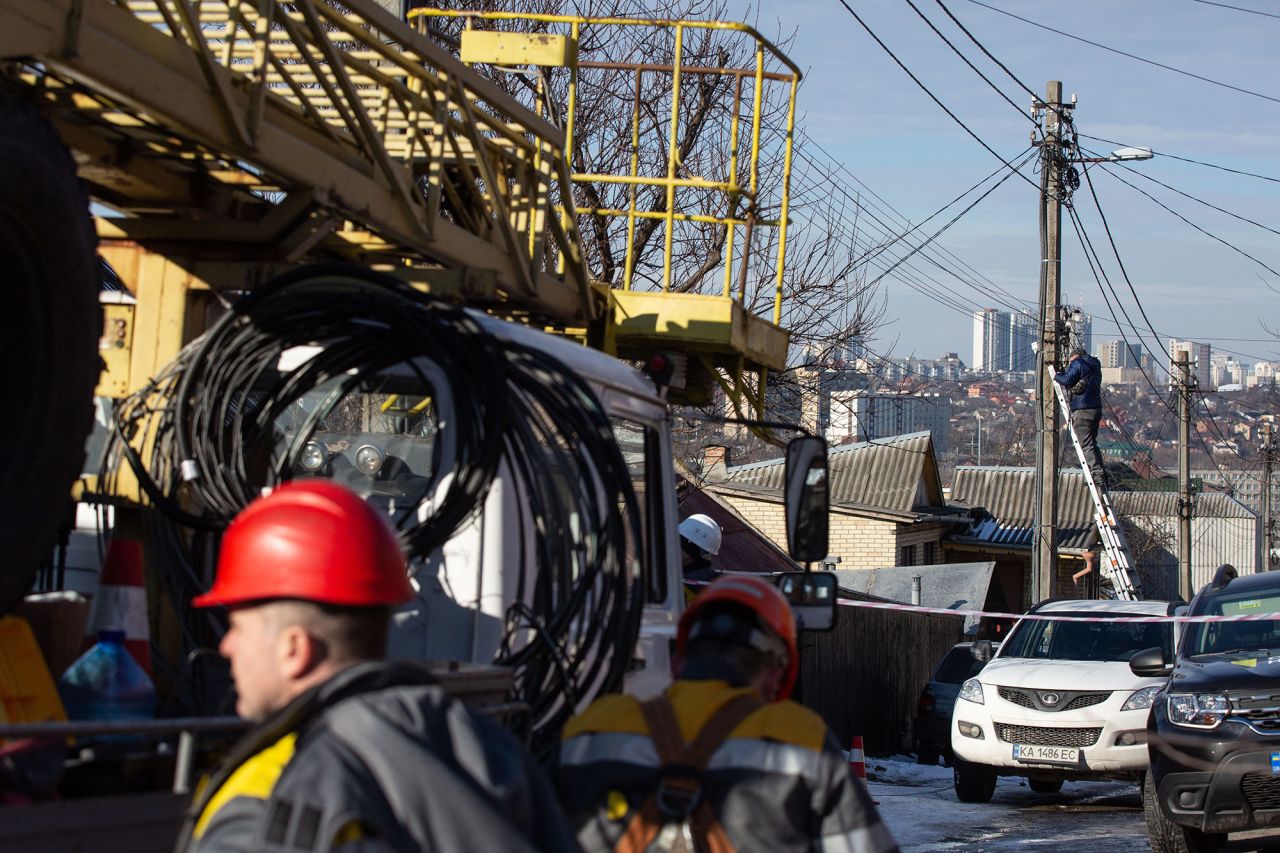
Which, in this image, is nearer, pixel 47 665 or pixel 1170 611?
pixel 47 665

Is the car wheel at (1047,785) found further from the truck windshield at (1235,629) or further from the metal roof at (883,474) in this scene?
the metal roof at (883,474)

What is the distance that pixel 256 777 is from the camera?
77.0 inches

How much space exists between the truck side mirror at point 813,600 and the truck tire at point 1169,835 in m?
5.00

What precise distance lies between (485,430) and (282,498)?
1934 mm

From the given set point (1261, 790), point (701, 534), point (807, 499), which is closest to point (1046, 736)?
point (1261, 790)

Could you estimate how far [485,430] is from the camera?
4121 millimetres

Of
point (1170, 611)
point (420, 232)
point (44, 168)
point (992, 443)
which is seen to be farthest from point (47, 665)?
point (992, 443)

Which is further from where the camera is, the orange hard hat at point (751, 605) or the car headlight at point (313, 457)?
the car headlight at point (313, 457)

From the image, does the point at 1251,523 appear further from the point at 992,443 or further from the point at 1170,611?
the point at 1170,611

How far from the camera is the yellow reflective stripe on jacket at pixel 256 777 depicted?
6.38ft

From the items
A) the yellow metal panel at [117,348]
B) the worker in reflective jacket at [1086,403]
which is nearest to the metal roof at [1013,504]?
the worker in reflective jacket at [1086,403]

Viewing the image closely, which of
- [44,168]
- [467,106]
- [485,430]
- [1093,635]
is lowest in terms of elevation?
[1093,635]

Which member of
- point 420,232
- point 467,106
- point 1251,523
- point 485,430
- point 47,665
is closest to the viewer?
point 47,665

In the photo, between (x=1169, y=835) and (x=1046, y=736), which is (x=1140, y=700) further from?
(x=1169, y=835)
